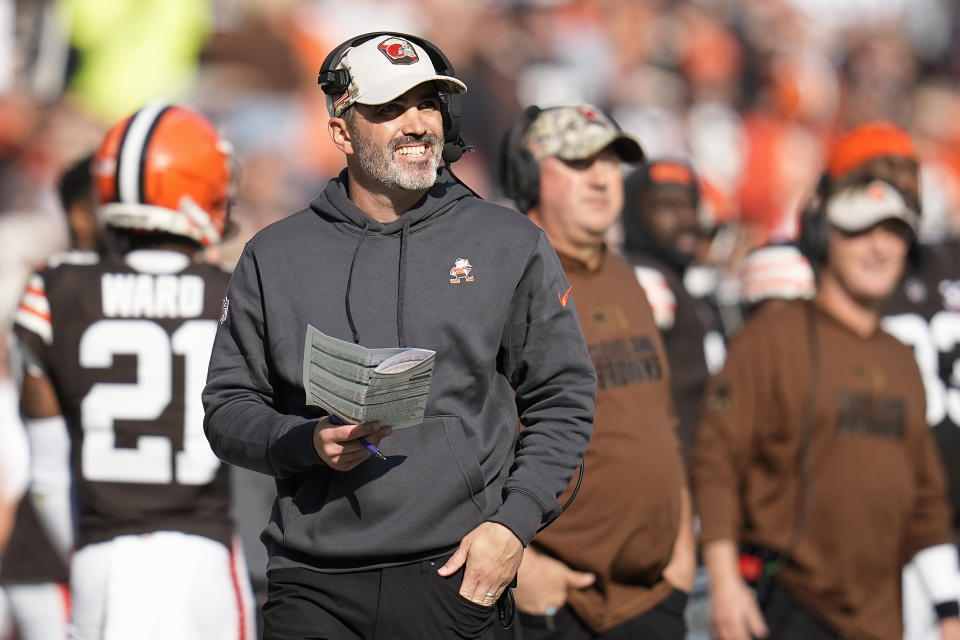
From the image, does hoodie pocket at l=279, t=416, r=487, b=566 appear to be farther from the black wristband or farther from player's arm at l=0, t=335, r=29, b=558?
player's arm at l=0, t=335, r=29, b=558

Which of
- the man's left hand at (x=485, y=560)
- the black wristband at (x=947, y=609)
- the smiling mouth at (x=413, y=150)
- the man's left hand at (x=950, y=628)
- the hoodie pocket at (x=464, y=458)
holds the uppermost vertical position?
the smiling mouth at (x=413, y=150)

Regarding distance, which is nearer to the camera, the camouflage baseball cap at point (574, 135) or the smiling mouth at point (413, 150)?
the smiling mouth at point (413, 150)

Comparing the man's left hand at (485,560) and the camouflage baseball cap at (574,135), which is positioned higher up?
the camouflage baseball cap at (574,135)

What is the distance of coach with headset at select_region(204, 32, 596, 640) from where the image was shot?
120 inches

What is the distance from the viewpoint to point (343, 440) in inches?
111

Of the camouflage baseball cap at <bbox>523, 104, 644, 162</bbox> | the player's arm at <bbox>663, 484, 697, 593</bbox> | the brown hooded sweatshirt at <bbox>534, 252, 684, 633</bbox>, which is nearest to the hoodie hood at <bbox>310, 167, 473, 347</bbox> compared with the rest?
the brown hooded sweatshirt at <bbox>534, 252, 684, 633</bbox>

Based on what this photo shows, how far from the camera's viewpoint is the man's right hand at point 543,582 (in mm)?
4258

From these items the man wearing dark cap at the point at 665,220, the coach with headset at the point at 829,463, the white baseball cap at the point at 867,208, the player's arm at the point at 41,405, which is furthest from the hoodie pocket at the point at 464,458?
the man wearing dark cap at the point at 665,220

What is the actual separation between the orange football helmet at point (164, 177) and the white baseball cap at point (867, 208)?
220 cm

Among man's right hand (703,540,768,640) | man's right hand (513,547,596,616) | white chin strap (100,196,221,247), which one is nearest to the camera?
man's right hand (513,547,596,616)

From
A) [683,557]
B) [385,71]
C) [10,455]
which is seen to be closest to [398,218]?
[385,71]

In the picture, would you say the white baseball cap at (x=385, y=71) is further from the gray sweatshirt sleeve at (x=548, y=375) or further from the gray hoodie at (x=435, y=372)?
the gray sweatshirt sleeve at (x=548, y=375)

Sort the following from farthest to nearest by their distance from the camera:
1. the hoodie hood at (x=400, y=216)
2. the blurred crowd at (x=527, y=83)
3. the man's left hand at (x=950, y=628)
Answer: the blurred crowd at (x=527, y=83), the man's left hand at (x=950, y=628), the hoodie hood at (x=400, y=216)

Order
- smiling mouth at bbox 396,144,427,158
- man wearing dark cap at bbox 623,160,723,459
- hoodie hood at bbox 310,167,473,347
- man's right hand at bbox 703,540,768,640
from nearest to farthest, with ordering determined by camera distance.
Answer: hoodie hood at bbox 310,167,473,347, smiling mouth at bbox 396,144,427,158, man's right hand at bbox 703,540,768,640, man wearing dark cap at bbox 623,160,723,459
